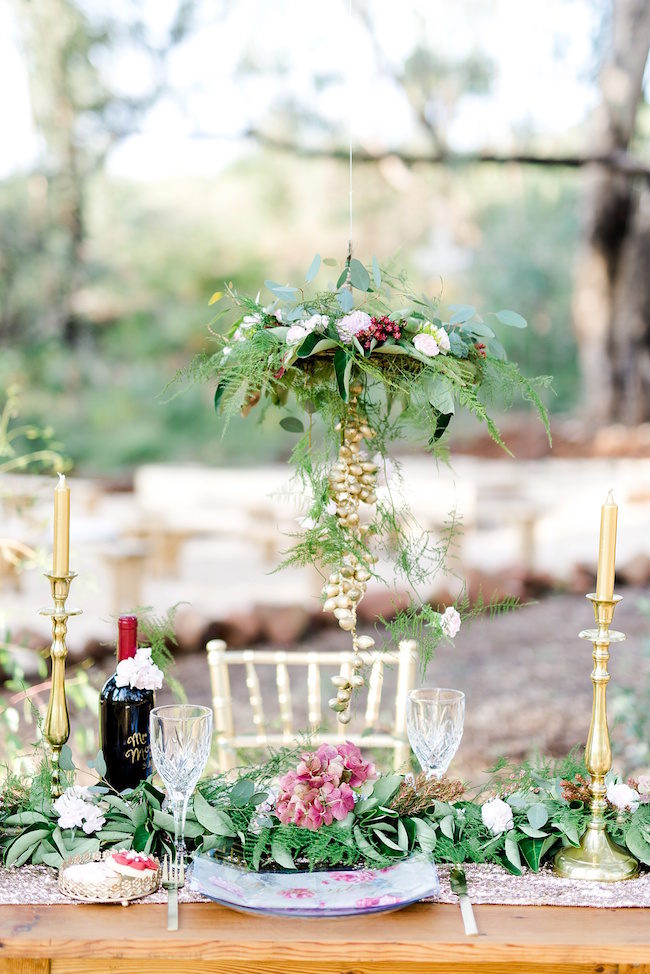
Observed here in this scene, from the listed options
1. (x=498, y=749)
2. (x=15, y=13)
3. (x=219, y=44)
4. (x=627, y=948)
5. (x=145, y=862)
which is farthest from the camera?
(x=219, y=44)

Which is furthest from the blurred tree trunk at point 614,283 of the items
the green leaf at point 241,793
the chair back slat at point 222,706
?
the green leaf at point 241,793

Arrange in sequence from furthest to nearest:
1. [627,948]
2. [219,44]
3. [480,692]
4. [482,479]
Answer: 1. [482,479]
2. [219,44]
3. [480,692]
4. [627,948]

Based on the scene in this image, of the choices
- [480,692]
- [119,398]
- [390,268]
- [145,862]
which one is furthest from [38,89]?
[145,862]

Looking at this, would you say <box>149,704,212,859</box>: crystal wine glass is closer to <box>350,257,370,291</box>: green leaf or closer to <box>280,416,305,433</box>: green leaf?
<box>280,416,305,433</box>: green leaf

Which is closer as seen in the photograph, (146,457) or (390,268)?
(390,268)

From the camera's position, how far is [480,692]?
456cm

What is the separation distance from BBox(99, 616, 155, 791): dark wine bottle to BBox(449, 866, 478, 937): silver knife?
418 millimetres

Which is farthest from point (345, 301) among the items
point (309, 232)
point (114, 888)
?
point (309, 232)

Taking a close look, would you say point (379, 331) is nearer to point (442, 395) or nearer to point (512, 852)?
point (442, 395)

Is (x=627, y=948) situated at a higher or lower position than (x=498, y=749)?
higher

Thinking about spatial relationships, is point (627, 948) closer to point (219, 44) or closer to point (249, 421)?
point (219, 44)

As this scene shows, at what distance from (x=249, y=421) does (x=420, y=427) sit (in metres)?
7.02

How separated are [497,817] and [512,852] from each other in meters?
0.05

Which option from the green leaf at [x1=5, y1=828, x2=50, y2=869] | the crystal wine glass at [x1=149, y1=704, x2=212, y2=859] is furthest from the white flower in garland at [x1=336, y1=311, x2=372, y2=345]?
the green leaf at [x1=5, y1=828, x2=50, y2=869]
